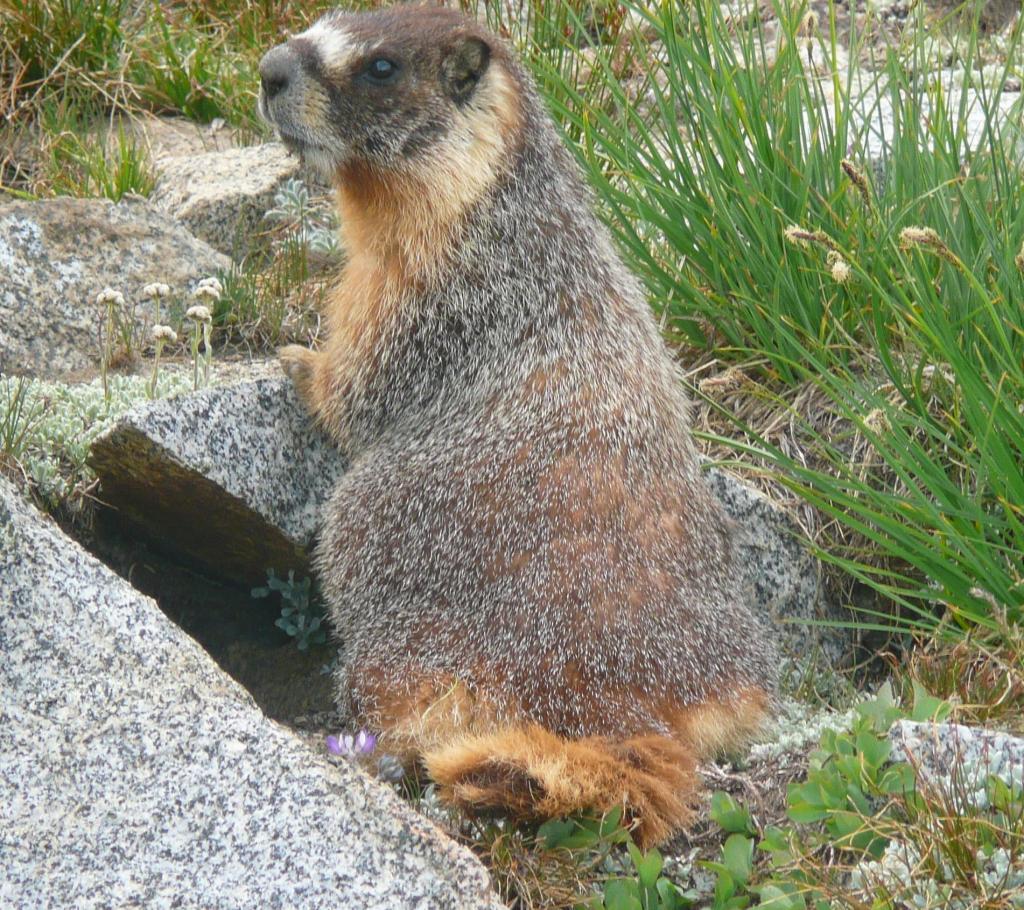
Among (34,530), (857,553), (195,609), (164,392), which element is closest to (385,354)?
(164,392)

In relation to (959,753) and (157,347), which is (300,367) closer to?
(157,347)

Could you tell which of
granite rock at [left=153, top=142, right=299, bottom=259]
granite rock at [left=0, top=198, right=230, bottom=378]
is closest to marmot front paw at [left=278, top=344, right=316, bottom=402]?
granite rock at [left=0, top=198, right=230, bottom=378]

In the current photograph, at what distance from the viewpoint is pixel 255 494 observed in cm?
485

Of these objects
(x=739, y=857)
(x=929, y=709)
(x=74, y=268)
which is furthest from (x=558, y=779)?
(x=74, y=268)

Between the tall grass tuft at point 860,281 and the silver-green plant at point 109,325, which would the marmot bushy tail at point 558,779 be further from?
the silver-green plant at point 109,325

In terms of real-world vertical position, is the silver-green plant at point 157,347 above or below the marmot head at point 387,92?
below

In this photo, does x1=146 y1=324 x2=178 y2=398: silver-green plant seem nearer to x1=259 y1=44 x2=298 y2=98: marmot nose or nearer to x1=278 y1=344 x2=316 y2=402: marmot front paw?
x1=278 y1=344 x2=316 y2=402: marmot front paw

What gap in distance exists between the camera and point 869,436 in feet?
14.7

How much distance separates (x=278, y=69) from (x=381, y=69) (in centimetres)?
35

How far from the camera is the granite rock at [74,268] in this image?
5526 millimetres

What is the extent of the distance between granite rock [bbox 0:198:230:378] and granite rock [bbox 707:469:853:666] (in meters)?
2.53

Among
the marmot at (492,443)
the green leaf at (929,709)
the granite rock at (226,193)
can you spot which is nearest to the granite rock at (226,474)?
the marmot at (492,443)

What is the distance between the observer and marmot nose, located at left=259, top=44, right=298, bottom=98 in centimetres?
468

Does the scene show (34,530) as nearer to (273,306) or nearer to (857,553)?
(273,306)
